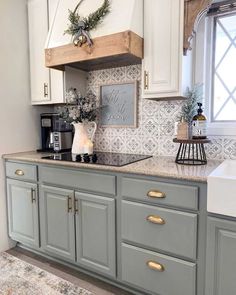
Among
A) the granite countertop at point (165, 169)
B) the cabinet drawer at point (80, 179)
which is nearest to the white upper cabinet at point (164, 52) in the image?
the granite countertop at point (165, 169)

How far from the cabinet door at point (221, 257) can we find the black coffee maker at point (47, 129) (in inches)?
67.9

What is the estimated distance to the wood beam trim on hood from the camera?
1.73 metres

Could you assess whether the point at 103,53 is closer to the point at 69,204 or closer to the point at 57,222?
the point at 69,204

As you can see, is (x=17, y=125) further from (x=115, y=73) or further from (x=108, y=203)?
(x=108, y=203)

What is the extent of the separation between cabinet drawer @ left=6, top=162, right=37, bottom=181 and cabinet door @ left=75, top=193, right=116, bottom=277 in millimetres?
510

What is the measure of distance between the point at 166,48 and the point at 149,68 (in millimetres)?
177

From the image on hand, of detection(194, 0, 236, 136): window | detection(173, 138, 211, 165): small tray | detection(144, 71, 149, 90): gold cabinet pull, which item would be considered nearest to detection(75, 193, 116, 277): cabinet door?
detection(173, 138, 211, 165): small tray

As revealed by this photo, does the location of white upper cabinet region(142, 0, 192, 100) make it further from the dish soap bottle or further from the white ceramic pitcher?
the white ceramic pitcher

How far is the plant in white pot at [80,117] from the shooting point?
2193mm

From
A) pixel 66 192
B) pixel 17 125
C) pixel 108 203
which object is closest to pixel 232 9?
pixel 108 203

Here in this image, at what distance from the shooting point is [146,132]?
217 cm

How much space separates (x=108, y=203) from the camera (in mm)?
1699

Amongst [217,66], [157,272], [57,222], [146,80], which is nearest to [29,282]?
[57,222]

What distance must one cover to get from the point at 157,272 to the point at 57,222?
0.89 metres
